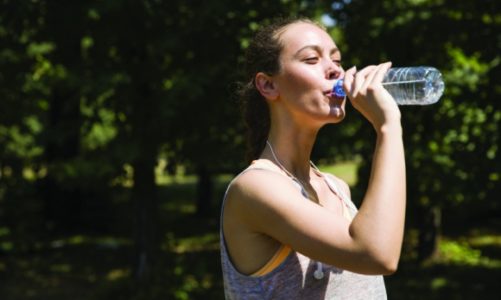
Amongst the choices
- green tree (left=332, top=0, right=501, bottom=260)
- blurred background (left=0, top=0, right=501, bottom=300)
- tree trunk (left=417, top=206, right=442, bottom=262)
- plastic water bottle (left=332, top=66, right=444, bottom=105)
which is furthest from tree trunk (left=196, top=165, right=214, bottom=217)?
plastic water bottle (left=332, top=66, right=444, bottom=105)

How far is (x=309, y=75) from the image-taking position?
1.84m

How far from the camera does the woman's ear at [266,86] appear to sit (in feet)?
6.37

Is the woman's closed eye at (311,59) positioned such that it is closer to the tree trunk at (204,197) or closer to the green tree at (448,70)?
the green tree at (448,70)

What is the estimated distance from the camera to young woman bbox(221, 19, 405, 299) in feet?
5.17

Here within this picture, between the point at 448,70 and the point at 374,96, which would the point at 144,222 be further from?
the point at 374,96

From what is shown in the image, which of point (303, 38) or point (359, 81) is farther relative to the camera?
point (303, 38)

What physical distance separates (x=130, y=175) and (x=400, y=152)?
273 inches

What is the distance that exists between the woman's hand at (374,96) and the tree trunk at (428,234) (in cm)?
977

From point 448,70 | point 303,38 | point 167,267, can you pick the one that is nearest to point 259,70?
point 303,38

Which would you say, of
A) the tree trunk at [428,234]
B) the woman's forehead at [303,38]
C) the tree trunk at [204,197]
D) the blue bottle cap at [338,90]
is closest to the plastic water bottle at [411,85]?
the blue bottle cap at [338,90]

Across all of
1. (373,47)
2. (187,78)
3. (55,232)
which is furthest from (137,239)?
(55,232)

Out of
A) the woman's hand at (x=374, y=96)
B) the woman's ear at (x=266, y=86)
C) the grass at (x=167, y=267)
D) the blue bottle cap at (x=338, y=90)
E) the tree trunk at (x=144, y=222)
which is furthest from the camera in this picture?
the tree trunk at (x=144, y=222)

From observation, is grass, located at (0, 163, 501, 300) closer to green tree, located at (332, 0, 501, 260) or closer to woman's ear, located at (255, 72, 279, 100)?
green tree, located at (332, 0, 501, 260)

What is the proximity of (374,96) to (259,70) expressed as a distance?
0.43 meters
